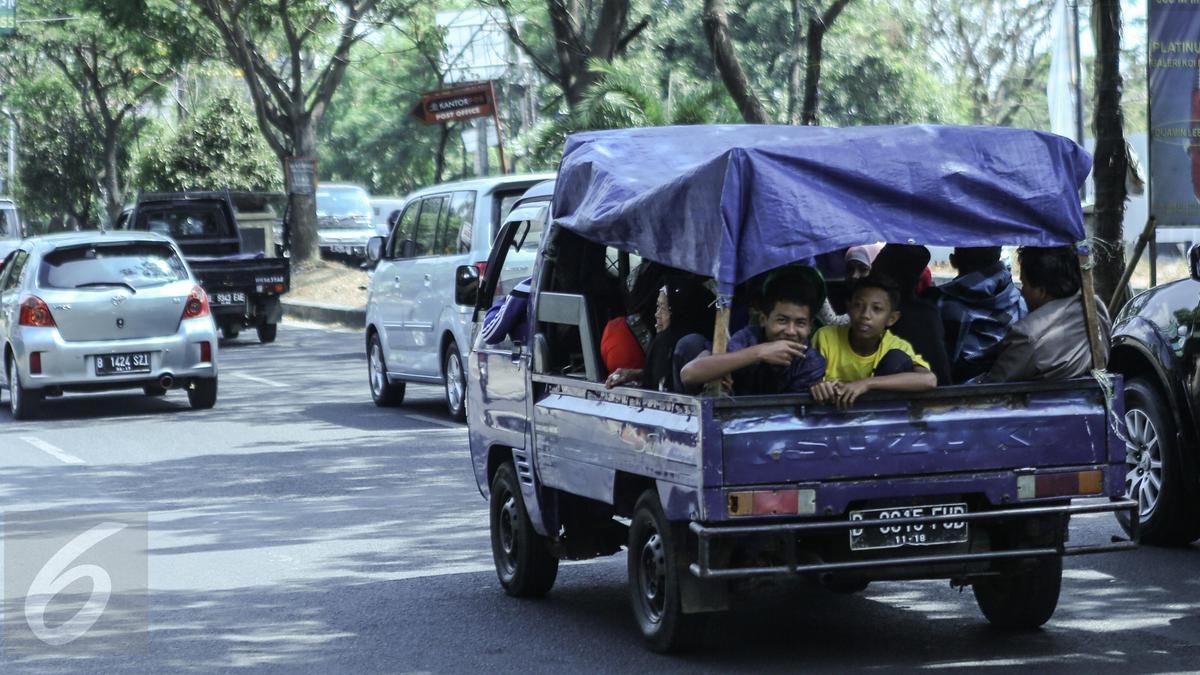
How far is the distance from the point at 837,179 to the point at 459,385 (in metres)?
8.92

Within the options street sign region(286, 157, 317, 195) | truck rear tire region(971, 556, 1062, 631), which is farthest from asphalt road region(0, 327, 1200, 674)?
street sign region(286, 157, 317, 195)

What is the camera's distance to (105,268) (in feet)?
52.9

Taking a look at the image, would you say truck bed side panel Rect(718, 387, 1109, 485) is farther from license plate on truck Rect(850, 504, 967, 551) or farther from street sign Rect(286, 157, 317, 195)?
street sign Rect(286, 157, 317, 195)

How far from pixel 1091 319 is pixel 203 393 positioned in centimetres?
1148

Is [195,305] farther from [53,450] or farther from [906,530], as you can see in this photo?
[906,530]

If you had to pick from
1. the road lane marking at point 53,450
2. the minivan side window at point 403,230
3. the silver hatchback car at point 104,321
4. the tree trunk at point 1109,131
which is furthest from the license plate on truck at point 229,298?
the tree trunk at point 1109,131

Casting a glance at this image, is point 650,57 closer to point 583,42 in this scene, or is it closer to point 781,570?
point 583,42

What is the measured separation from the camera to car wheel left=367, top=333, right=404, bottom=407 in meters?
16.3

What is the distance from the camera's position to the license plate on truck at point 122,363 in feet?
51.7

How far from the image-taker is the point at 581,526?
24.1 ft

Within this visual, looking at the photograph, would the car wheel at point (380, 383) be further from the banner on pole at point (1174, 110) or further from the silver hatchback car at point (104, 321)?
the banner on pole at point (1174, 110)

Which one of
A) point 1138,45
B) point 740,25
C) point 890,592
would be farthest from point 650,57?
point 890,592

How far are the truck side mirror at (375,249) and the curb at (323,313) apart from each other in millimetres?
11719

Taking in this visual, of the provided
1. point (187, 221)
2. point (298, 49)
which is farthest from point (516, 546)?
point (298, 49)
